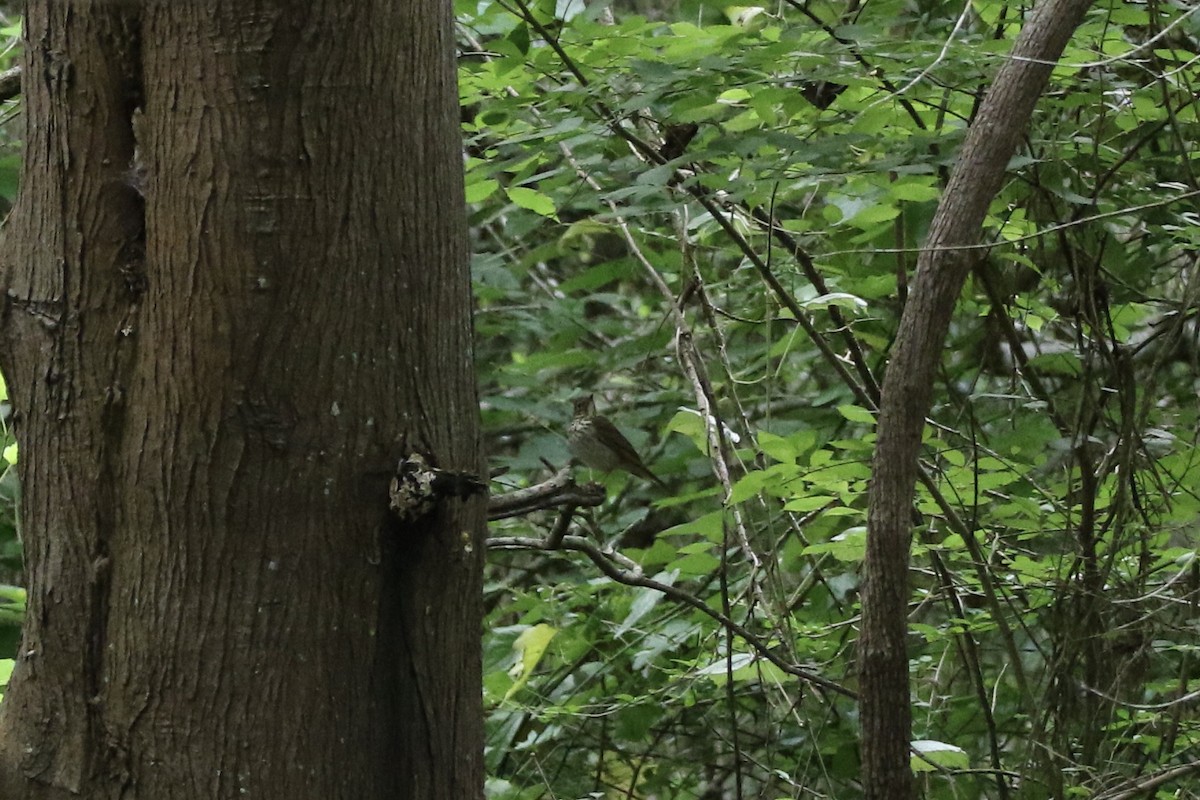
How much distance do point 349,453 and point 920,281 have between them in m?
0.74

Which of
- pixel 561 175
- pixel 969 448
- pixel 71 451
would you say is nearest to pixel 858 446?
pixel 969 448

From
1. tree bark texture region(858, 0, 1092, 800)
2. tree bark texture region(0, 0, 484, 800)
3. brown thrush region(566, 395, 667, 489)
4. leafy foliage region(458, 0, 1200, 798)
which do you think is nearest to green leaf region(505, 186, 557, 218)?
leafy foliage region(458, 0, 1200, 798)

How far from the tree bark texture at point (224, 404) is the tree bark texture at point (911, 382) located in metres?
0.58

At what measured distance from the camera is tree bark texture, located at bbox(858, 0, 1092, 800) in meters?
1.42

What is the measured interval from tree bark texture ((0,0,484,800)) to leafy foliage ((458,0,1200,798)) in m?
0.73

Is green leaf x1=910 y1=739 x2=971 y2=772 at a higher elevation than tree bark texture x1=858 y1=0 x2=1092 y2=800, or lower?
lower

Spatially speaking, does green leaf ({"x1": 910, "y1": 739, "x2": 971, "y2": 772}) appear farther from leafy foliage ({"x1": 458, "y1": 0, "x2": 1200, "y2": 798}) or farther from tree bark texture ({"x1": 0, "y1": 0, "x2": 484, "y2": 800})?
tree bark texture ({"x1": 0, "y1": 0, "x2": 484, "y2": 800})

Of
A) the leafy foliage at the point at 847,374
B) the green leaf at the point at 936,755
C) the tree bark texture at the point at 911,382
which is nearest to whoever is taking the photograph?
the tree bark texture at the point at 911,382

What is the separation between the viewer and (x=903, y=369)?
1436 mm

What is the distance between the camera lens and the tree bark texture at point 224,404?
1.05m

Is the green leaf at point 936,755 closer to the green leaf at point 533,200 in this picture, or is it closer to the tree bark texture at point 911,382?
the tree bark texture at point 911,382

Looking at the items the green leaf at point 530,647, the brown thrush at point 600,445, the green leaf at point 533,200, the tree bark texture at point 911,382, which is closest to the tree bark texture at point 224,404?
the tree bark texture at point 911,382

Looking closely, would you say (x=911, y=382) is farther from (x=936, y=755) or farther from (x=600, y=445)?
(x=600, y=445)

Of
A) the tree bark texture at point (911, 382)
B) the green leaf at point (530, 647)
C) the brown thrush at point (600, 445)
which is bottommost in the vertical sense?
the green leaf at point (530, 647)
